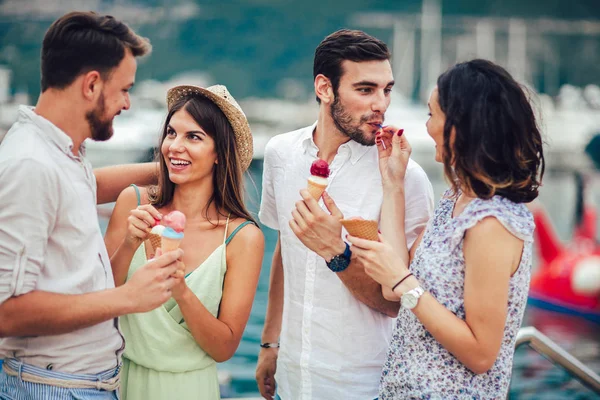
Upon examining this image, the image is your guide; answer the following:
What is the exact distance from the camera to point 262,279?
59.1 ft

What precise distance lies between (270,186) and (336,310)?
0.80m

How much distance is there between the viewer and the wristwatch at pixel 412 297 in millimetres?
2432

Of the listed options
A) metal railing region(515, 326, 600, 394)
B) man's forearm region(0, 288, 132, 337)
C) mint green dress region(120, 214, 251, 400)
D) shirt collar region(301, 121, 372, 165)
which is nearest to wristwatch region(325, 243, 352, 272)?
mint green dress region(120, 214, 251, 400)

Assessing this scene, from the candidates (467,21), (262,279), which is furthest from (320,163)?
(467,21)

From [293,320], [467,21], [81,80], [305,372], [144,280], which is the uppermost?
[467,21]

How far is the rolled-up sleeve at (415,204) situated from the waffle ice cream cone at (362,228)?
539 millimetres

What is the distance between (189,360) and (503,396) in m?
1.22

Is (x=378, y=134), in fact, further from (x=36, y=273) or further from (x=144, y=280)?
(x=36, y=273)

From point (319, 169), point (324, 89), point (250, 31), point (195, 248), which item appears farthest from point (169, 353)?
point (250, 31)

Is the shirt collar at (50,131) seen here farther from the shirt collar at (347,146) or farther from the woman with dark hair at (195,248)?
the shirt collar at (347,146)

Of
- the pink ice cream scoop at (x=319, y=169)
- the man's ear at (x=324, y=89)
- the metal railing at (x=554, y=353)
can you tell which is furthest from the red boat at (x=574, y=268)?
the pink ice cream scoop at (x=319, y=169)

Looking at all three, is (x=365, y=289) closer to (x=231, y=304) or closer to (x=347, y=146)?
(x=231, y=304)

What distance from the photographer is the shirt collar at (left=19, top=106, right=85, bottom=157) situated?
2309 mm

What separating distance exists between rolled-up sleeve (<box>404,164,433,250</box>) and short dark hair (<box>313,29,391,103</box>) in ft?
1.91
